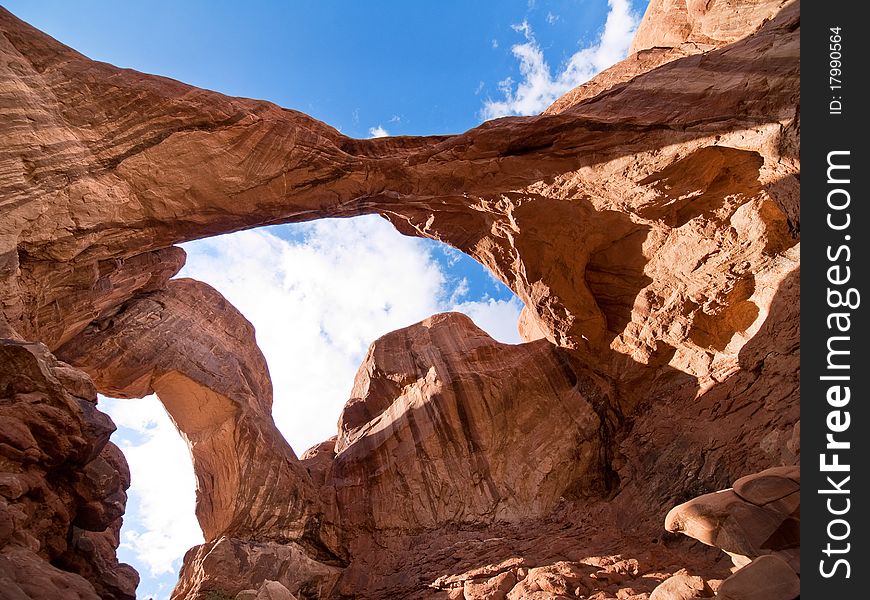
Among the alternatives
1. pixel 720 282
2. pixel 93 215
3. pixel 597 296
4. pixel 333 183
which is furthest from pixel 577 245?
pixel 93 215

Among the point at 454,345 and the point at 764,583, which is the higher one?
the point at 454,345

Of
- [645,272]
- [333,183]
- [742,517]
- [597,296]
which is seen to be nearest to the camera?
[742,517]

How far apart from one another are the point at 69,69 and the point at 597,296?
15027 millimetres

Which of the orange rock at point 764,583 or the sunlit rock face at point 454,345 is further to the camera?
the sunlit rock face at point 454,345

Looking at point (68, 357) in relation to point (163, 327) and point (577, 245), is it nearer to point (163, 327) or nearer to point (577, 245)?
point (163, 327)

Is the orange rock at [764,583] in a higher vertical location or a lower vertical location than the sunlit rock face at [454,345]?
lower

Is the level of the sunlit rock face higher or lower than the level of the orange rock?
higher

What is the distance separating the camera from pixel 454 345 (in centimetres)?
2002

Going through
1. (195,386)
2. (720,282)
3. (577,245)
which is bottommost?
(195,386)

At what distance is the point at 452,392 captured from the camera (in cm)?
1805

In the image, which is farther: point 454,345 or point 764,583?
point 454,345

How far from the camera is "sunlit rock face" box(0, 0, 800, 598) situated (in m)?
10.9

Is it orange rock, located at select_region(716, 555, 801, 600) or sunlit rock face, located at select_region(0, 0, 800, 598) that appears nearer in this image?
orange rock, located at select_region(716, 555, 801, 600)

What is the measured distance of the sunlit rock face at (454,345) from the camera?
10.9 m
